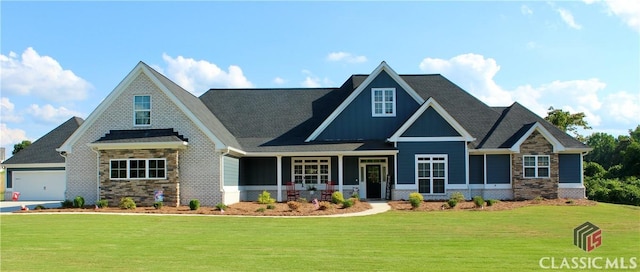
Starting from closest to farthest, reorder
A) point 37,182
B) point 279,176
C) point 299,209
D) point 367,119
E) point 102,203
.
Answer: point 299,209 < point 102,203 < point 279,176 < point 367,119 < point 37,182

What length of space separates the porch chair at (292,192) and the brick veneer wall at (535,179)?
35.0 ft

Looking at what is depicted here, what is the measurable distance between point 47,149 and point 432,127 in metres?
23.5

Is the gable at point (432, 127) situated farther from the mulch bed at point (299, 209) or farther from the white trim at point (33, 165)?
the white trim at point (33, 165)

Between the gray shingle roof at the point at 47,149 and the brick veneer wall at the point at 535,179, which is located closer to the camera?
the brick veneer wall at the point at 535,179

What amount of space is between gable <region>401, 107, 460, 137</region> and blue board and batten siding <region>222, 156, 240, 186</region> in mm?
8184

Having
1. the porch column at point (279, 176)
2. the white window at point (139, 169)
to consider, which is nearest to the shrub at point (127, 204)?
the white window at point (139, 169)

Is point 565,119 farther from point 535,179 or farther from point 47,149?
point 47,149

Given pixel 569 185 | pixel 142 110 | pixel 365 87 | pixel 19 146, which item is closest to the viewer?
pixel 142 110

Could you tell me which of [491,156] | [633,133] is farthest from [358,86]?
[633,133]

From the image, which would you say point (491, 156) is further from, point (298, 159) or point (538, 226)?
point (538, 226)

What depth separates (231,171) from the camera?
26.8 m

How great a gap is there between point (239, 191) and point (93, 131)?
23.7ft

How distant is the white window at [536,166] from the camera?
2816 cm

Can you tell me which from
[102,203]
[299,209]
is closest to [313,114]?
[299,209]
